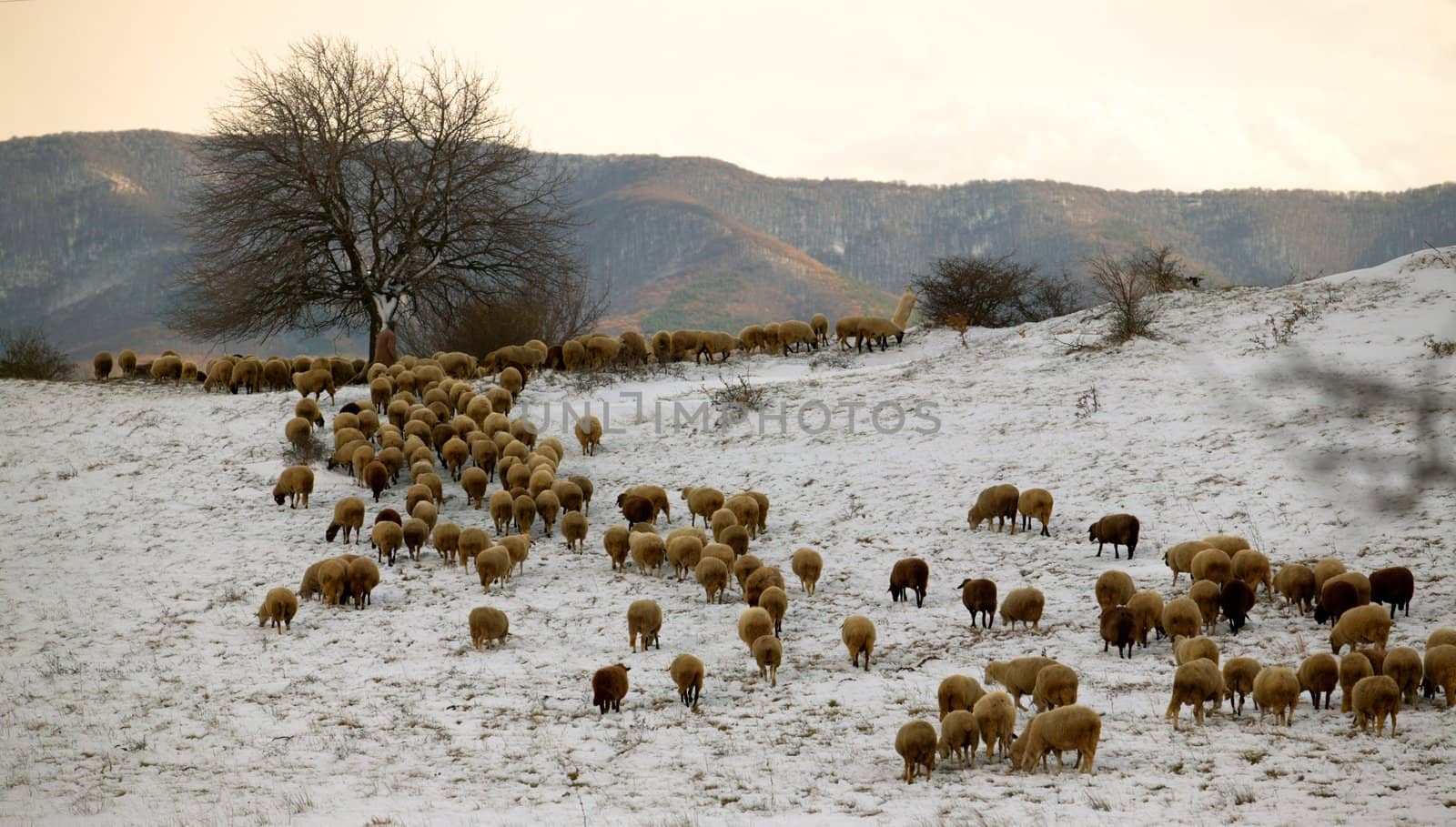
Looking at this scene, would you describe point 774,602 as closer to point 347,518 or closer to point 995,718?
point 995,718

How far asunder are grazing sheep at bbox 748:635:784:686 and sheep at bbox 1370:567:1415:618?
6.39 metres

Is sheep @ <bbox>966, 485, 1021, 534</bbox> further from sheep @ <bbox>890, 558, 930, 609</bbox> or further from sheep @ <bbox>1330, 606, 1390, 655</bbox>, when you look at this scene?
sheep @ <bbox>1330, 606, 1390, 655</bbox>

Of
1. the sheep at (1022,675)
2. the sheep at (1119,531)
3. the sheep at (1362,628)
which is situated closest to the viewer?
the sheep at (1022,675)

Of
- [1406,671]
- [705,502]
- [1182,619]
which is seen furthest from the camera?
[705,502]

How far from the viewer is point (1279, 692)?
8961mm

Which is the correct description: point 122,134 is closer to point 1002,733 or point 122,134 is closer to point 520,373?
point 520,373

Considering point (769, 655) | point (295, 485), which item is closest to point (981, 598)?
point (769, 655)

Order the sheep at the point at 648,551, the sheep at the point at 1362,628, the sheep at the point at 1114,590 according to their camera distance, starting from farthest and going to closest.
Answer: the sheep at the point at 648,551, the sheep at the point at 1114,590, the sheep at the point at 1362,628

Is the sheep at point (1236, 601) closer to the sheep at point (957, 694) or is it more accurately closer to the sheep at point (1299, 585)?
the sheep at point (1299, 585)

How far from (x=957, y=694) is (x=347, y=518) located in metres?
10.9

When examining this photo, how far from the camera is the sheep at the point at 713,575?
45.7ft

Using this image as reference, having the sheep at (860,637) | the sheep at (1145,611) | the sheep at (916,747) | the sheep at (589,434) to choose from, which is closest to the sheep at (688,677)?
the sheep at (860,637)

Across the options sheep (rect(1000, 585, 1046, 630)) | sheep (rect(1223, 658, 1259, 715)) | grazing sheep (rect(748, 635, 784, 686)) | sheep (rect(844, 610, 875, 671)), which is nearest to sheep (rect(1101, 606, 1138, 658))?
sheep (rect(1000, 585, 1046, 630))

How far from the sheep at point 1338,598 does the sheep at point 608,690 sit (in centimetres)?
743
